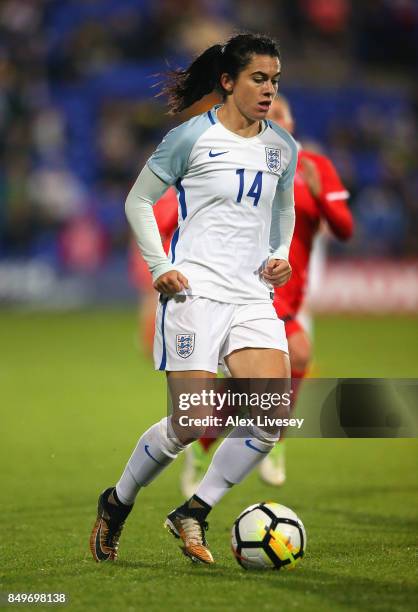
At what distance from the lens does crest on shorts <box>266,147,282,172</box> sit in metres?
4.88

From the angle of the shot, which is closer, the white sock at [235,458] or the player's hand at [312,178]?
the white sock at [235,458]

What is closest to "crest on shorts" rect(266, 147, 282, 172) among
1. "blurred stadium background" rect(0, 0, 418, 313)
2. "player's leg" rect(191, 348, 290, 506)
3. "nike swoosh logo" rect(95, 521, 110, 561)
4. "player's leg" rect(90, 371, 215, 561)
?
"player's leg" rect(191, 348, 290, 506)

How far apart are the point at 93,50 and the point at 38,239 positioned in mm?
4168

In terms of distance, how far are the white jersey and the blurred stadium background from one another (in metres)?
14.0

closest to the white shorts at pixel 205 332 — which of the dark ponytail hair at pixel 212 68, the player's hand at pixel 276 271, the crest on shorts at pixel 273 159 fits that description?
the player's hand at pixel 276 271

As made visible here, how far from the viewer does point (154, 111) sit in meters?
20.5

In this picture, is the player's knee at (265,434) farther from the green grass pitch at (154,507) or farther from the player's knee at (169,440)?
the green grass pitch at (154,507)

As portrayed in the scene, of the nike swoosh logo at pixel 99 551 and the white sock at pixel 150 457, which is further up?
the white sock at pixel 150 457

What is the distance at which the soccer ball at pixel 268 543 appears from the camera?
15.6 ft

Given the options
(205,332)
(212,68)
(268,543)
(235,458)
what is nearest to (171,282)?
(205,332)

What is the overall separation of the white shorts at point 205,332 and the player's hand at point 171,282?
7 centimetres

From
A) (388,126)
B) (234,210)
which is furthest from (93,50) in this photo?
(234,210)

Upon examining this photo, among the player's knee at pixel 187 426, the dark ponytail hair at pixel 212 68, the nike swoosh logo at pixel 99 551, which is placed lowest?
the nike swoosh logo at pixel 99 551

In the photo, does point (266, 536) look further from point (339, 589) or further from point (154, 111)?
point (154, 111)
